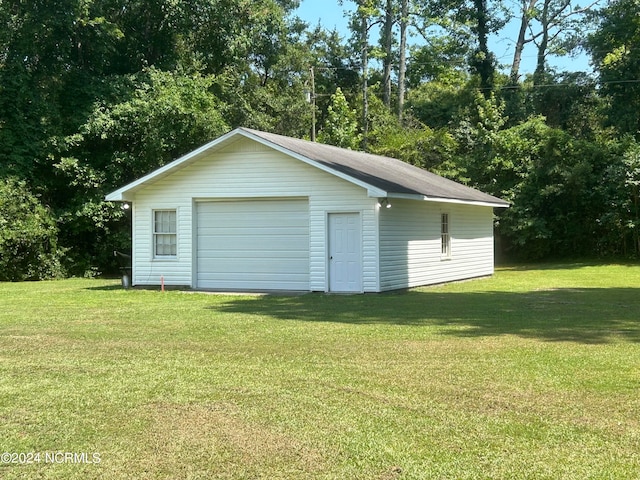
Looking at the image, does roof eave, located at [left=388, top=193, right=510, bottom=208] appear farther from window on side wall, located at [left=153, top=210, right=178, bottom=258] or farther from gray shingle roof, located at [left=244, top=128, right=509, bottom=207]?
window on side wall, located at [left=153, top=210, right=178, bottom=258]

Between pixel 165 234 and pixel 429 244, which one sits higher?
pixel 165 234

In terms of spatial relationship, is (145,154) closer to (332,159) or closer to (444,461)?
(332,159)

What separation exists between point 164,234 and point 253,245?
2586 millimetres

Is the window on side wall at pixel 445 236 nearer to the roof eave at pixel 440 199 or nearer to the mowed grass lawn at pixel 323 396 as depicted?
the roof eave at pixel 440 199

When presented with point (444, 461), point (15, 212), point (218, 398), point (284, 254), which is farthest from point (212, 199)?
point (444, 461)

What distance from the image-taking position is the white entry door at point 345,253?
1606 cm

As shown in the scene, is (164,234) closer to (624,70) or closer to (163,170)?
(163,170)

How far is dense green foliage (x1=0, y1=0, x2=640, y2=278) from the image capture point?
24.2m

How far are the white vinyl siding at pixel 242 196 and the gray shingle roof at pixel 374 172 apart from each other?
366 mm

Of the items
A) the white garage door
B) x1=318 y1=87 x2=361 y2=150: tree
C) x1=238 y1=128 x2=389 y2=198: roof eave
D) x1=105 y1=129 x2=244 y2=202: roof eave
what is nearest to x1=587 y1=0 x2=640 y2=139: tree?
x1=318 y1=87 x2=361 y2=150: tree

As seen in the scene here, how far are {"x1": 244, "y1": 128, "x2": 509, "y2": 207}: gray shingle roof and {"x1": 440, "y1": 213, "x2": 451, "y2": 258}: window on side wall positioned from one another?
2.45ft

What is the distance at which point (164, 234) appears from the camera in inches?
719

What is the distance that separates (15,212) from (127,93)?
596cm

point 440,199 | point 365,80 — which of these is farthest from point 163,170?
point 365,80
